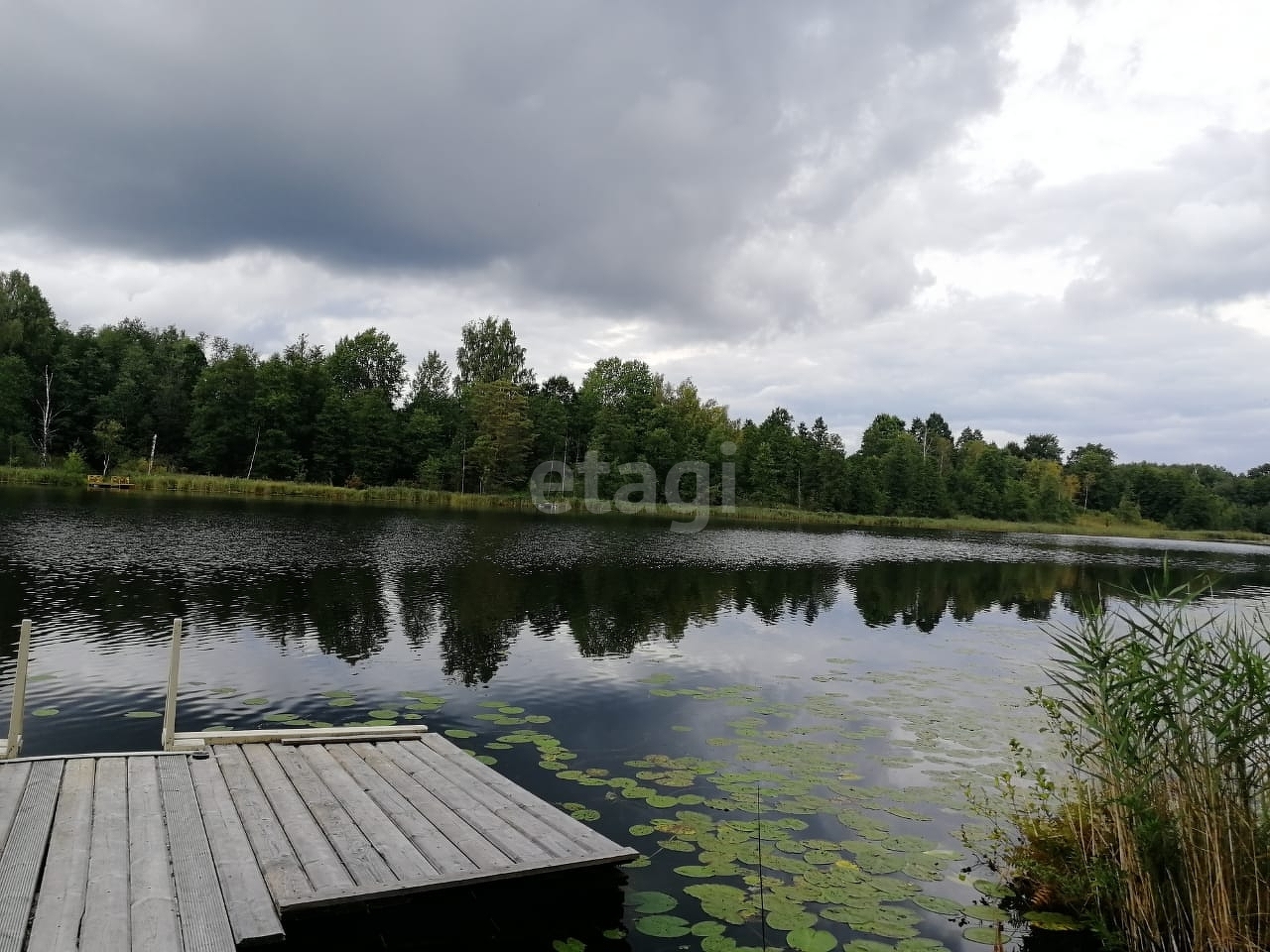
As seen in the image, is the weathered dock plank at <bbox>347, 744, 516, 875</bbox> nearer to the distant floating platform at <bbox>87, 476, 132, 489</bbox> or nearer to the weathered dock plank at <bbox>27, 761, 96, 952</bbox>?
the weathered dock plank at <bbox>27, 761, 96, 952</bbox>

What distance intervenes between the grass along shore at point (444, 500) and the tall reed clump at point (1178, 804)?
178 ft

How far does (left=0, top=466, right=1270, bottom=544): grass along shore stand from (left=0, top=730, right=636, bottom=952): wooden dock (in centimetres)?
5206

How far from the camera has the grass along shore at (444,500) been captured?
52.5 m

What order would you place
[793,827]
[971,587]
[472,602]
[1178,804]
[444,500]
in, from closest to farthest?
1. [1178,804]
2. [793,827]
3. [472,602]
4. [971,587]
5. [444,500]

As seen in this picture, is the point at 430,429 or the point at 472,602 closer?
the point at 472,602

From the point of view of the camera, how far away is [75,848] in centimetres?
474

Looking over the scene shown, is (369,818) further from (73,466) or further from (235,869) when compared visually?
(73,466)

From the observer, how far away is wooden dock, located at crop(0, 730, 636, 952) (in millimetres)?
4090

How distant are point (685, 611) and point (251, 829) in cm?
1559

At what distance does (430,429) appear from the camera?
74.8m

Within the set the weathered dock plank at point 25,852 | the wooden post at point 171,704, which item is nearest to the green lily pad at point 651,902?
the weathered dock plank at point 25,852

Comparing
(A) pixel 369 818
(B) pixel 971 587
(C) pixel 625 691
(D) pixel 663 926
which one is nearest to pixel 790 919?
(D) pixel 663 926

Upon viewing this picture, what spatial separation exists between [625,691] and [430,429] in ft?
220

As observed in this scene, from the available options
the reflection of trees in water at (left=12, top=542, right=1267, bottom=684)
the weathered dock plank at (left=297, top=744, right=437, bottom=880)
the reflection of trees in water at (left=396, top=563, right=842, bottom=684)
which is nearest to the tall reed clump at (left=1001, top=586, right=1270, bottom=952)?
the weathered dock plank at (left=297, top=744, right=437, bottom=880)
